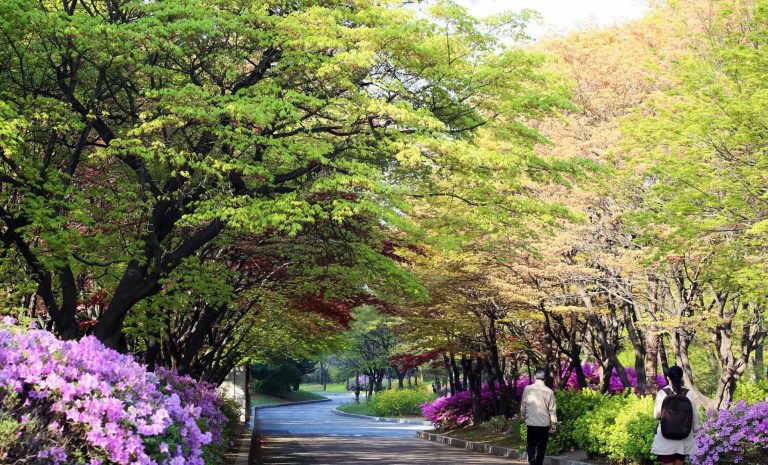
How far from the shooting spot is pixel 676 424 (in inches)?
392

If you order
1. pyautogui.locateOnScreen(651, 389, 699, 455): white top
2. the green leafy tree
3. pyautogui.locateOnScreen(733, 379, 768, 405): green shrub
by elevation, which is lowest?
pyautogui.locateOnScreen(651, 389, 699, 455): white top

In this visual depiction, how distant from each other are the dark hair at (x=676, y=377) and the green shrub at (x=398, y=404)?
48.4 metres

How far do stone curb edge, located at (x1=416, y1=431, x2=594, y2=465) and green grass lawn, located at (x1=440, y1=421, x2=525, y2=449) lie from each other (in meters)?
0.39

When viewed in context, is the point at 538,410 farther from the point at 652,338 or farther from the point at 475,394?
the point at 475,394

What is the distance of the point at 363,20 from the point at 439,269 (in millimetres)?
12865

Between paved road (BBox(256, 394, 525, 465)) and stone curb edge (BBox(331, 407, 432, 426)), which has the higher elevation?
paved road (BBox(256, 394, 525, 465))

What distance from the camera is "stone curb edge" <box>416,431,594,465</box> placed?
63.0ft

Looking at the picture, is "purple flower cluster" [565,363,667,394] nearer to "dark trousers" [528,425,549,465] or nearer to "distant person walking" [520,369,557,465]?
"dark trousers" [528,425,549,465]

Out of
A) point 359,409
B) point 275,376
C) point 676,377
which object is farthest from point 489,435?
point 275,376

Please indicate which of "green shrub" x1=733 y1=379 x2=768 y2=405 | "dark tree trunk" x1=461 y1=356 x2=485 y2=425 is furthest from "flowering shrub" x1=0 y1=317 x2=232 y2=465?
"dark tree trunk" x1=461 y1=356 x2=485 y2=425

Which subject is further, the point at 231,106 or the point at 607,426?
the point at 607,426

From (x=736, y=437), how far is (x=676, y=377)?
3.10 meters

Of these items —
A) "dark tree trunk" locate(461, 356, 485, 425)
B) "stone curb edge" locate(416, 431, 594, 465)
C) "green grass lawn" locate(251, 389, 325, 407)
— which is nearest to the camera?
"stone curb edge" locate(416, 431, 594, 465)

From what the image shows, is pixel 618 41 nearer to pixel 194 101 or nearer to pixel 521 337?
pixel 521 337
